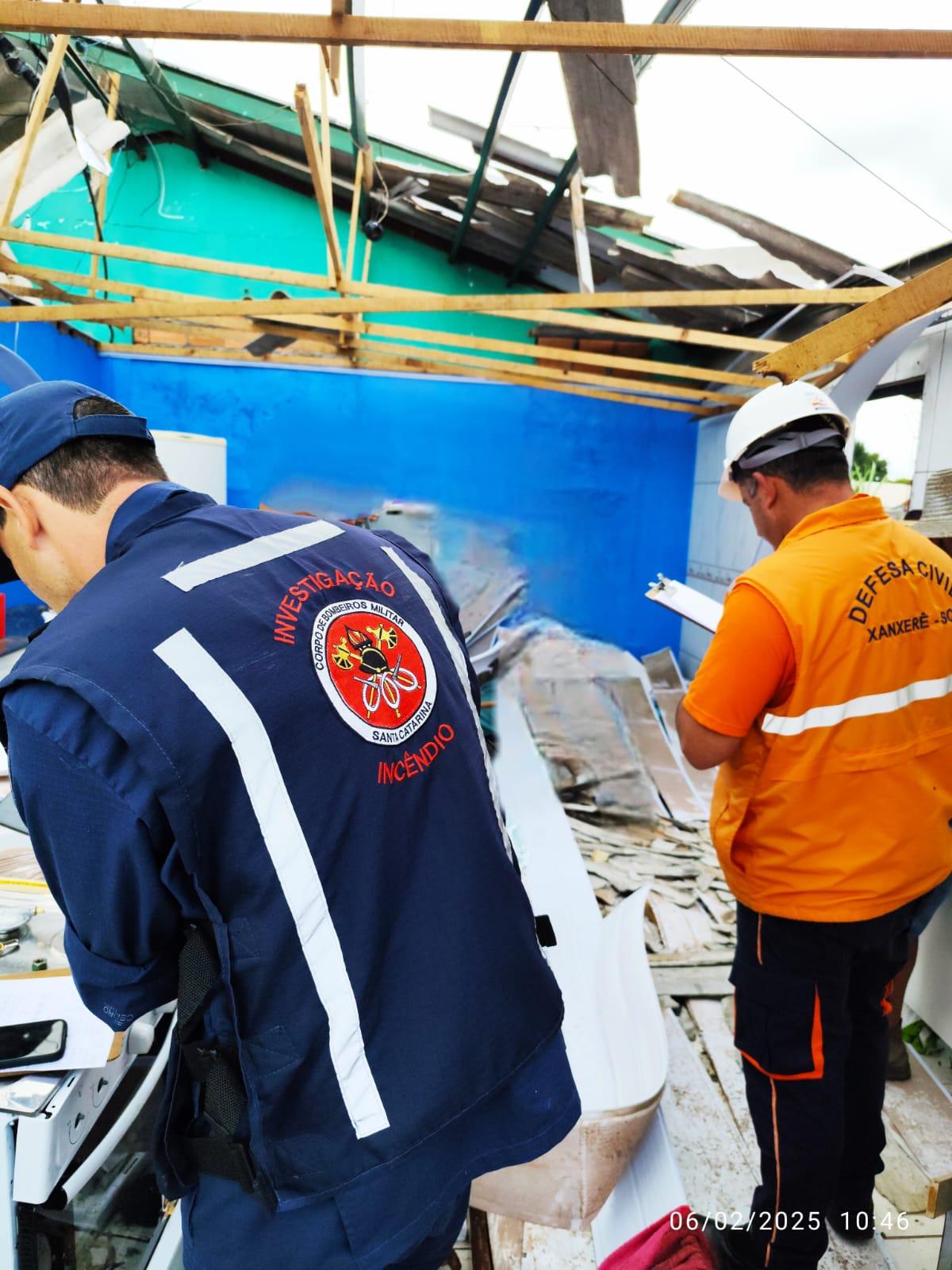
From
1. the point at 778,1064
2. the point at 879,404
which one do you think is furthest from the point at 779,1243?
the point at 879,404

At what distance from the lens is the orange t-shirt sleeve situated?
1508 mm

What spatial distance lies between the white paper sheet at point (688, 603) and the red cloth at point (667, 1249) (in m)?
1.44

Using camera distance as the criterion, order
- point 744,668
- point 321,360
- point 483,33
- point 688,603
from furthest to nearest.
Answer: point 321,360, point 688,603, point 744,668, point 483,33

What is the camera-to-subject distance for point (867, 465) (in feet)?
16.5

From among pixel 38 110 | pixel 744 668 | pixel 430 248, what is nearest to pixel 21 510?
pixel 744 668

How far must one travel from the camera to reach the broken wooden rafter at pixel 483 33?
51.5 inches

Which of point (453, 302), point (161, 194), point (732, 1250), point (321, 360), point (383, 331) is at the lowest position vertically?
point (732, 1250)

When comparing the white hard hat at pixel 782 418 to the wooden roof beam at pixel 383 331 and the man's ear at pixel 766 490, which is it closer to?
the man's ear at pixel 766 490

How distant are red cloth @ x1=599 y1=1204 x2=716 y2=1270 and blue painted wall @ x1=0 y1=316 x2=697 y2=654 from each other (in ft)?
17.5

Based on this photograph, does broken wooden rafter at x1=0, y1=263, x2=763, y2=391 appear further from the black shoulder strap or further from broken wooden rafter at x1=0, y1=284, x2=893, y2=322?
the black shoulder strap

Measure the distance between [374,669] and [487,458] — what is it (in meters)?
5.77

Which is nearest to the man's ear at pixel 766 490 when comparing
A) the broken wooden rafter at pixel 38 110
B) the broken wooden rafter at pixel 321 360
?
the broken wooden rafter at pixel 38 110
